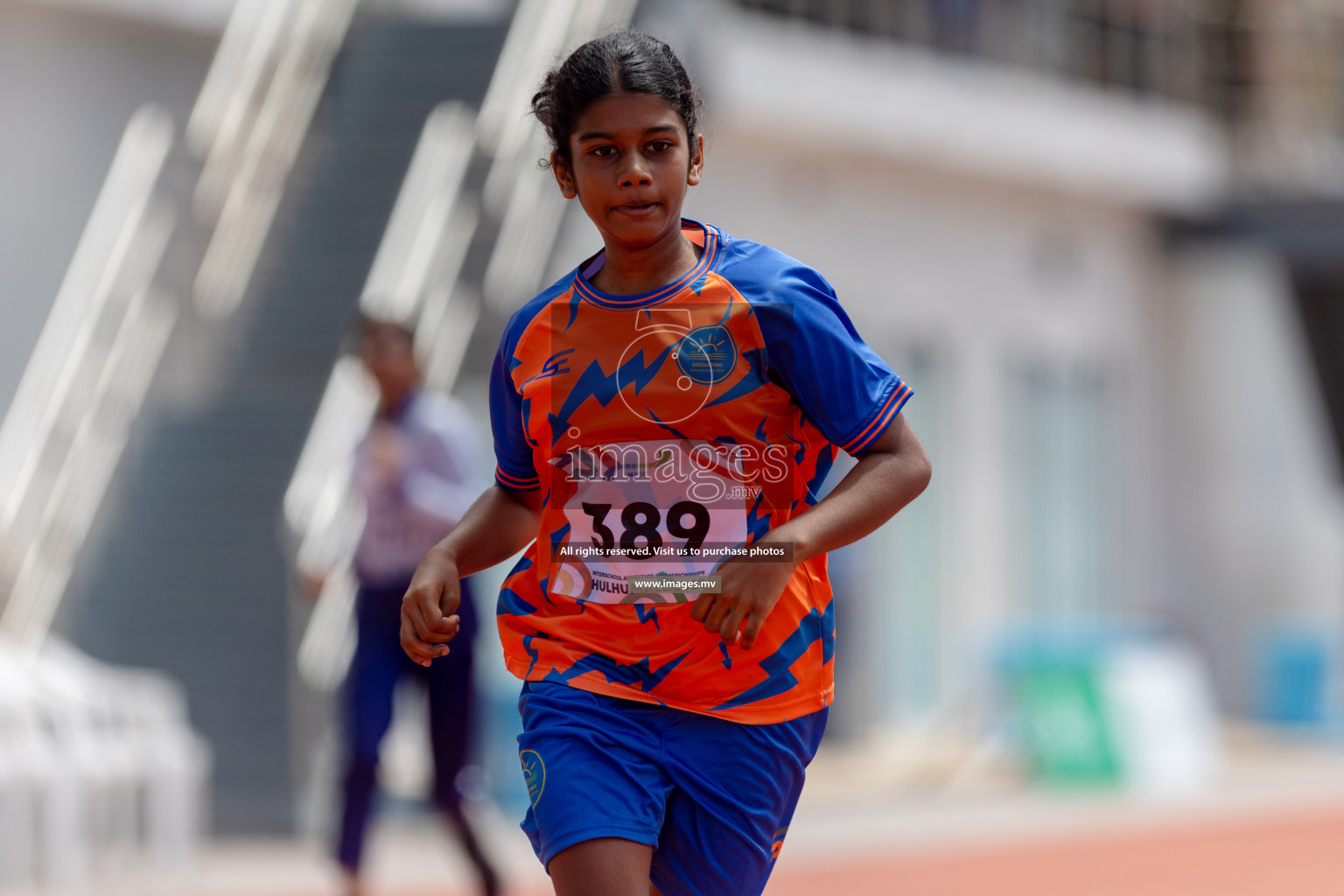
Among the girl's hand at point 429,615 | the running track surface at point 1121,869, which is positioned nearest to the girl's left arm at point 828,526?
the girl's hand at point 429,615

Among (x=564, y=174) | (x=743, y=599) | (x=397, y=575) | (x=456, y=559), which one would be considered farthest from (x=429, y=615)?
(x=397, y=575)

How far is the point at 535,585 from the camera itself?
373 centimetres

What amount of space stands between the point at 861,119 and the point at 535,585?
48.4ft

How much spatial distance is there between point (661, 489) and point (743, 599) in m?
0.35

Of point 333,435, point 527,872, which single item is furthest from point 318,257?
point 527,872

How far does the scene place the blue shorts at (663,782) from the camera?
3.58 metres

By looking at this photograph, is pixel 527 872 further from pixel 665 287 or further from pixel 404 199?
pixel 665 287

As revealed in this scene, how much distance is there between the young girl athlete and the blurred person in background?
12.3 ft

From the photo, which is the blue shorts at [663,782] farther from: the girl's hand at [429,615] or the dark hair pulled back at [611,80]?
the dark hair pulled back at [611,80]

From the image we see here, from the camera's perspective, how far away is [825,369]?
11.7 ft

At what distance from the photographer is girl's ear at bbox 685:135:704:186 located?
3691mm

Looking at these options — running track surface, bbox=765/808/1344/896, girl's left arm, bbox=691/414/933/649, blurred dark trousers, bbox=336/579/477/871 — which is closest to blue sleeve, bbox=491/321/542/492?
girl's left arm, bbox=691/414/933/649

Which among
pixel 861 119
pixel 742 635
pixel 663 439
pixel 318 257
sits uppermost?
pixel 861 119

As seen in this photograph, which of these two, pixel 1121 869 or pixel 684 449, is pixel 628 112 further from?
pixel 1121 869
